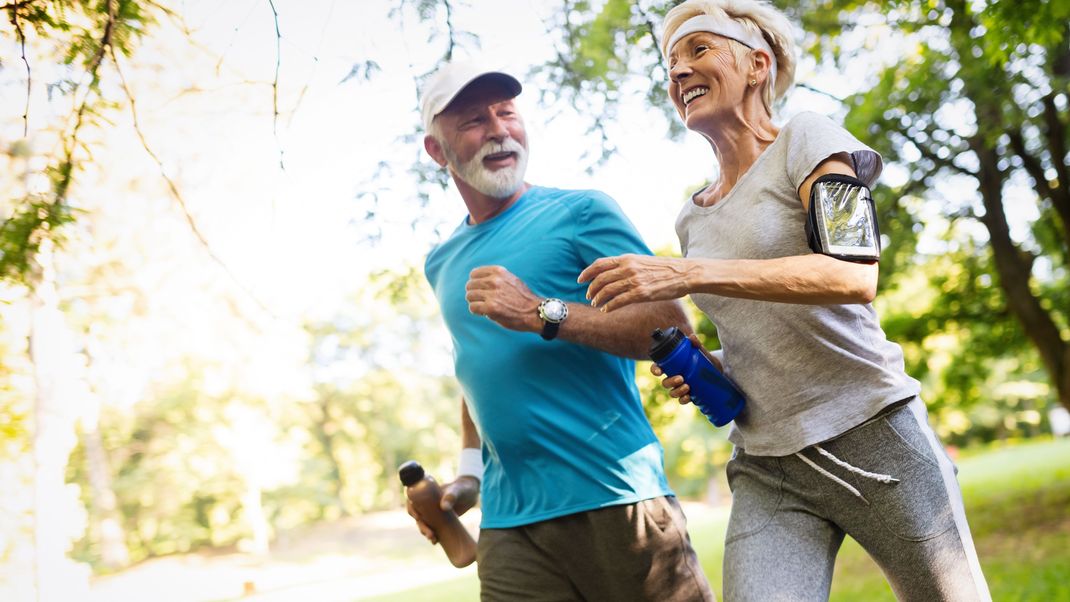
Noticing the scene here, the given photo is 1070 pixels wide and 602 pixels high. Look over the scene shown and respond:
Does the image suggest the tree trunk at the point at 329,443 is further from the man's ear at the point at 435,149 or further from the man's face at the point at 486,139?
the man's face at the point at 486,139

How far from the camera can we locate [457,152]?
2.70m

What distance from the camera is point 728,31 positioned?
2.06 m

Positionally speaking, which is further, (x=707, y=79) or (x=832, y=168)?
(x=707, y=79)

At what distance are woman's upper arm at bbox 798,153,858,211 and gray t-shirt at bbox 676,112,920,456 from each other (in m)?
0.01

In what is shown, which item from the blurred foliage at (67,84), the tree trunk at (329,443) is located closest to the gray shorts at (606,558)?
the blurred foliage at (67,84)

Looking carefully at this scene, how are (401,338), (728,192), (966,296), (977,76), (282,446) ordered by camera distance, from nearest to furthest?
(728,192) → (977,76) → (966,296) → (282,446) → (401,338)

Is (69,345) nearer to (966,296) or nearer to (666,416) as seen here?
(666,416)

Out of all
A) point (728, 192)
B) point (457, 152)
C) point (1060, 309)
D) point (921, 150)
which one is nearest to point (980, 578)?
point (728, 192)

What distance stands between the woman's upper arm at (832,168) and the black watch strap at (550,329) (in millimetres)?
668

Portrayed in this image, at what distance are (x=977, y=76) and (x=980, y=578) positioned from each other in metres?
5.01

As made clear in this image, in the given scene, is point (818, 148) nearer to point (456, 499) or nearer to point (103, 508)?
point (456, 499)

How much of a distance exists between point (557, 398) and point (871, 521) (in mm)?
808

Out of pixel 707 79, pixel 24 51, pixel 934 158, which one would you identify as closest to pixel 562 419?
pixel 707 79

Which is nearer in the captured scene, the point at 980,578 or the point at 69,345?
the point at 980,578
